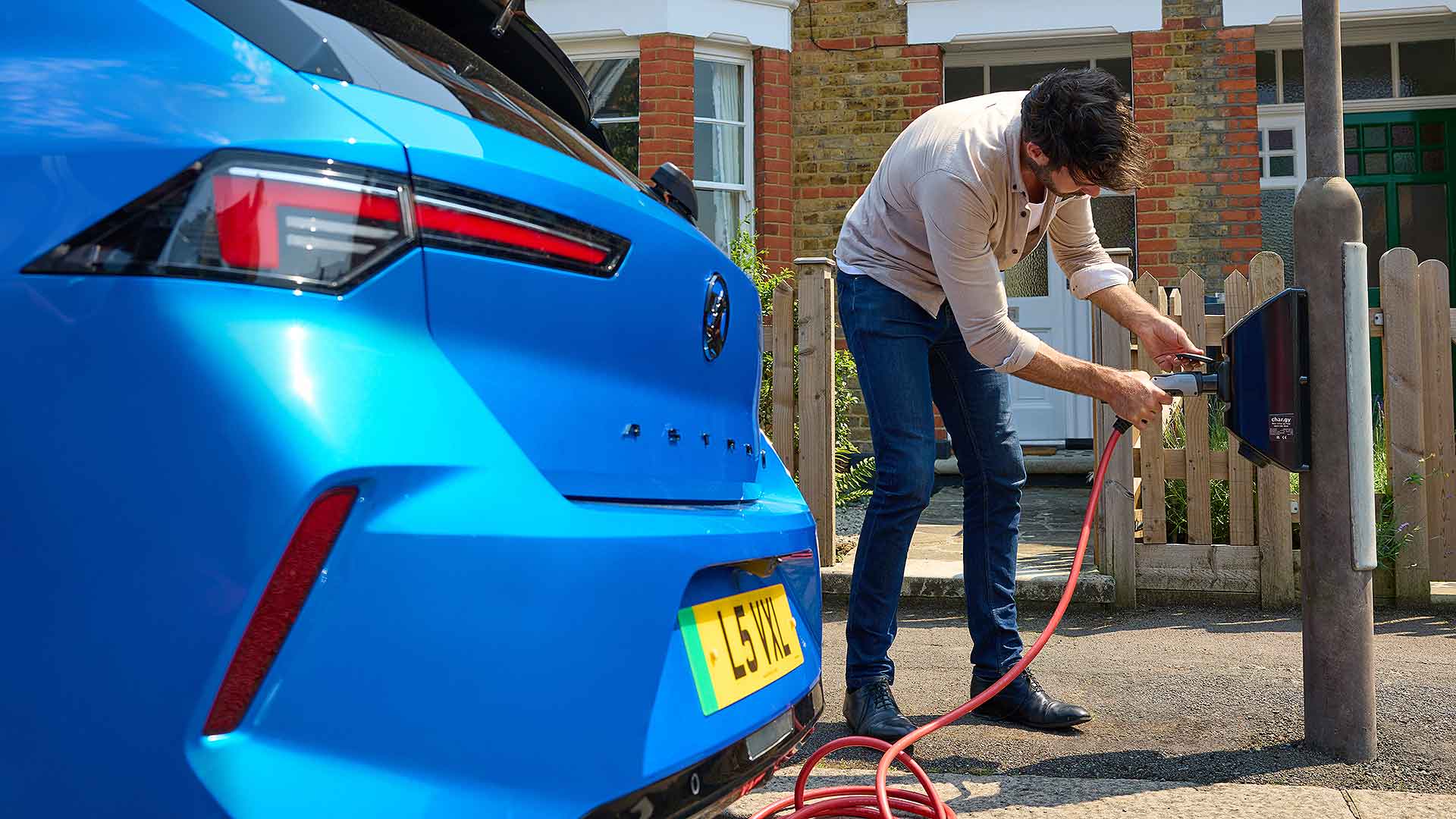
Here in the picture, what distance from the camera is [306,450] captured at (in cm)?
117

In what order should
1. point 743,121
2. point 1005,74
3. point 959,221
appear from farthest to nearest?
point 1005,74 < point 743,121 < point 959,221

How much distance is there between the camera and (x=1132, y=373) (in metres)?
3.02

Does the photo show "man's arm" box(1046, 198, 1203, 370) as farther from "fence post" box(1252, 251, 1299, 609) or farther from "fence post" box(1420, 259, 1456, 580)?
"fence post" box(1420, 259, 1456, 580)

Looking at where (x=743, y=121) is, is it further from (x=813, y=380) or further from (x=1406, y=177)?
(x=1406, y=177)

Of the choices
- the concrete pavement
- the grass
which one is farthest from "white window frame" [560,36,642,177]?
the concrete pavement

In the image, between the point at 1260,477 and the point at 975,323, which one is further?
the point at 1260,477

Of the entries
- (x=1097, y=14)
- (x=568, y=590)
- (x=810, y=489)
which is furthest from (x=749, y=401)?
(x=1097, y=14)

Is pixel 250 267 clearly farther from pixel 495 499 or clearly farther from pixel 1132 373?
pixel 1132 373

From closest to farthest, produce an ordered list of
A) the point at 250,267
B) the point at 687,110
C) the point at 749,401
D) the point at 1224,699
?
1. the point at 250,267
2. the point at 749,401
3. the point at 1224,699
4. the point at 687,110

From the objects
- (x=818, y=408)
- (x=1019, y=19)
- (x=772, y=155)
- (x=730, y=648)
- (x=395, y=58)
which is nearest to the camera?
(x=395, y=58)

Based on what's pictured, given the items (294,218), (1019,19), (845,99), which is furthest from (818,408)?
(1019,19)

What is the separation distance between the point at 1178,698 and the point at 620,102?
7.36 meters

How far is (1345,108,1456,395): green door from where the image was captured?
1028cm

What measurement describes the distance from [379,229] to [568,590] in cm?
→ 46
